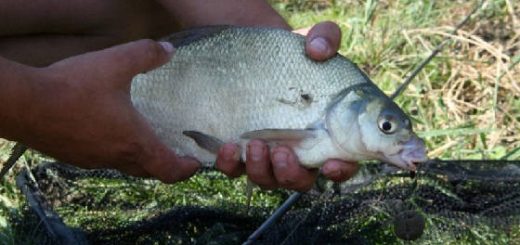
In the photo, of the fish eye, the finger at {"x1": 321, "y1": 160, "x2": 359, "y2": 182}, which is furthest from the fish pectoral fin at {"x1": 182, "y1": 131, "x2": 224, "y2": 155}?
the fish eye

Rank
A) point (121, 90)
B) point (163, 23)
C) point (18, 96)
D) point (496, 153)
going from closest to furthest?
point (18, 96) < point (121, 90) < point (163, 23) < point (496, 153)

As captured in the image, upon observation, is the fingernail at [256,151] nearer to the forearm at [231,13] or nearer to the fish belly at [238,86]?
the fish belly at [238,86]

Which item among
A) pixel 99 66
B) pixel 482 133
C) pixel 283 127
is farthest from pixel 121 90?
pixel 482 133

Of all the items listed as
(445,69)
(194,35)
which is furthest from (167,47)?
(445,69)

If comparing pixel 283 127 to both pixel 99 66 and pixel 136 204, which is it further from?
pixel 136 204

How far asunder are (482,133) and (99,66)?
1.58 metres

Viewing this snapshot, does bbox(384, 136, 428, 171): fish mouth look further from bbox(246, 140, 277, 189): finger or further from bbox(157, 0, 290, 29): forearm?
bbox(157, 0, 290, 29): forearm

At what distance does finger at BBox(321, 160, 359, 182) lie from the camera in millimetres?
1930

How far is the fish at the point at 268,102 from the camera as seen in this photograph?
188 centimetres

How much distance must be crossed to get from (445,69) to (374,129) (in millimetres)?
1646

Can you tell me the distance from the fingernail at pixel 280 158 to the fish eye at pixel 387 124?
0.67 feet

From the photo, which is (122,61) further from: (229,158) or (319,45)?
(319,45)

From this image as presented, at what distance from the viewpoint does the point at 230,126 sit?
197 cm

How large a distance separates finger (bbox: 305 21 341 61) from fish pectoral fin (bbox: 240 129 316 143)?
0.54 feet
